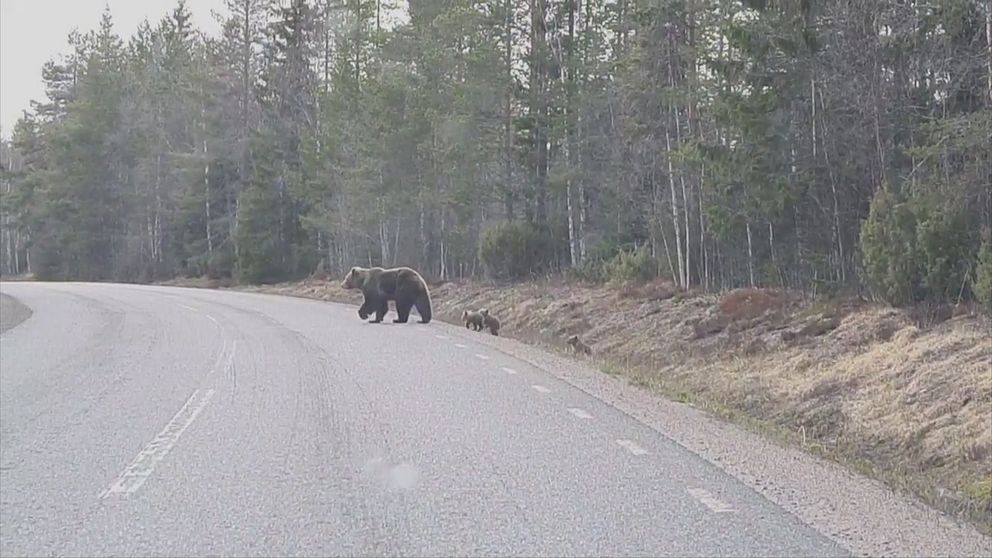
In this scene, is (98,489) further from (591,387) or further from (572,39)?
(572,39)

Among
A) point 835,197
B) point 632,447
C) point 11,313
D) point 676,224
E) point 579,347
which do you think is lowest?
point 579,347

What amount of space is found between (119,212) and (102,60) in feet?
37.6

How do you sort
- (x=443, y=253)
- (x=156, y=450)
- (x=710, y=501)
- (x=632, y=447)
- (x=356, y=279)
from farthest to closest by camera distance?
(x=443, y=253) < (x=356, y=279) < (x=156, y=450) < (x=632, y=447) < (x=710, y=501)

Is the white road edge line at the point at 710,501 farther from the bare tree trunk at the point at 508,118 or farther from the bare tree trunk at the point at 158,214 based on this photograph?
the bare tree trunk at the point at 158,214

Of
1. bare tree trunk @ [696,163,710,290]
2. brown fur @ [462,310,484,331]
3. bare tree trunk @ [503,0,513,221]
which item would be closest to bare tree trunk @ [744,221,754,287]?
bare tree trunk @ [696,163,710,290]

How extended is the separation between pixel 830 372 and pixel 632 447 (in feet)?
16.6

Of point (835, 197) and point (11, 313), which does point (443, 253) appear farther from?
point (835, 197)

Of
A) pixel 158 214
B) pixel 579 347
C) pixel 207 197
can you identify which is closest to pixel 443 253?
pixel 579 347

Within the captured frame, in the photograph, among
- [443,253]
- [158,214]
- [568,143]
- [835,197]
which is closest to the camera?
[835,197]

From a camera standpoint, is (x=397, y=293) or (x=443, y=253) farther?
(x=443, y=253)

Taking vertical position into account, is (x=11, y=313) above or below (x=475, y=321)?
above

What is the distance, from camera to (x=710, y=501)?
730 cm

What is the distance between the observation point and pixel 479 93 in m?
35.1

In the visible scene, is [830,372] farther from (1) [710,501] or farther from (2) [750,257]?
(2) [750,257]
